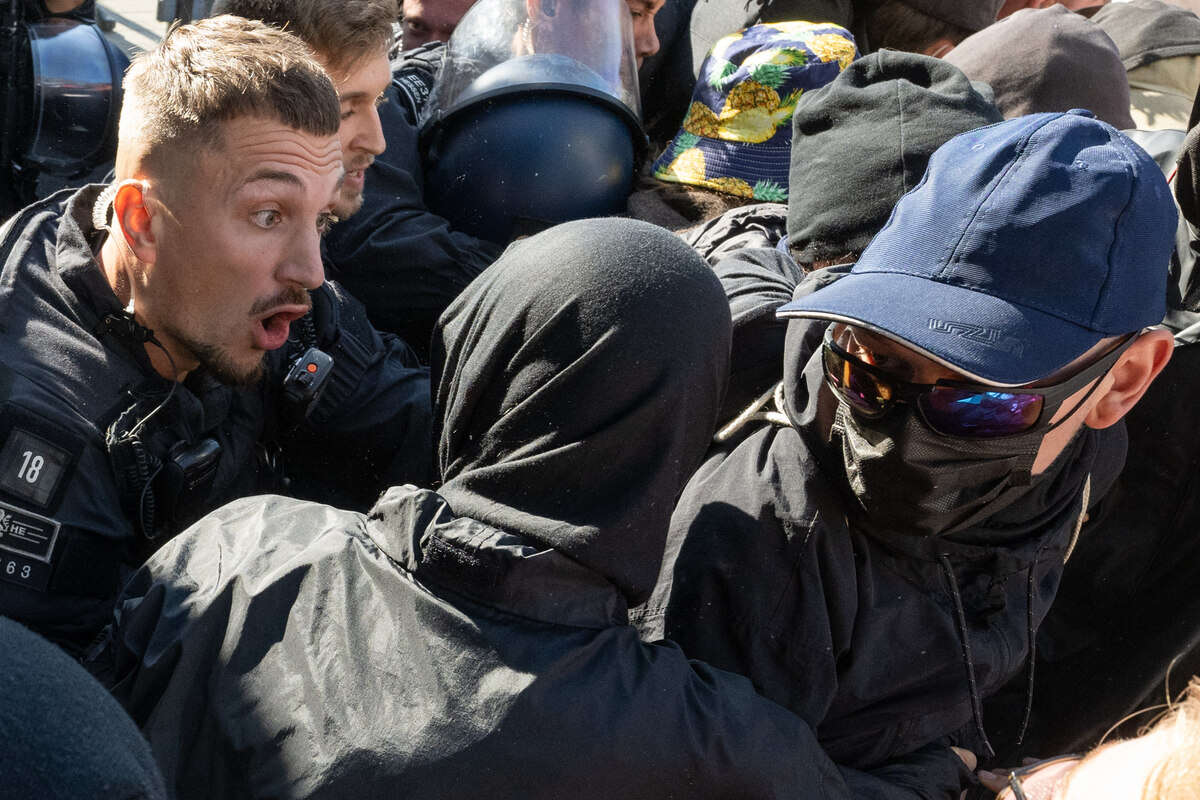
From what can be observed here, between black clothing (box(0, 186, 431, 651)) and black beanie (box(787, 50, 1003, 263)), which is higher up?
black beanie (box(787, 50, 1003, 263))

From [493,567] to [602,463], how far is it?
8.2 inches

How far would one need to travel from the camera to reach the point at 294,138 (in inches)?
91.4

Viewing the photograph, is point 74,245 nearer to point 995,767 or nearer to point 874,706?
point 874,706

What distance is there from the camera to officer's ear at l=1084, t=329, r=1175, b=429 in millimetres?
1851

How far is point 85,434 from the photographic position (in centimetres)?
205

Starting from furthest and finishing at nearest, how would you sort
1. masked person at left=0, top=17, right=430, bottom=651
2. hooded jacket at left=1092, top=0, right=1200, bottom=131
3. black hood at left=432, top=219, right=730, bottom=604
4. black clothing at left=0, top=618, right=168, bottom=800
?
hooded jacket at left=1092, top=0, right=1200, bottom=131
masked person at left=0, top=17, right=430, bottom=651
black hood at left=432, top=219, right=730, bottom=604
black clothing at left=0, top=618, right=168, bottom=800

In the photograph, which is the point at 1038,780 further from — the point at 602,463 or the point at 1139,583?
the point at 1139,583

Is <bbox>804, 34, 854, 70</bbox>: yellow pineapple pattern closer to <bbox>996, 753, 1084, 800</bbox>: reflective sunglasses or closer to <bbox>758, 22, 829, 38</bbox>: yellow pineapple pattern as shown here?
<bbox>758, 22, 829, 38</bbox>: yellow pineapple pattern

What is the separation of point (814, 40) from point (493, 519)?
2.24 meters

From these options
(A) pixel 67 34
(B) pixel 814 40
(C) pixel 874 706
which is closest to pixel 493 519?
(C) pixel 874 706

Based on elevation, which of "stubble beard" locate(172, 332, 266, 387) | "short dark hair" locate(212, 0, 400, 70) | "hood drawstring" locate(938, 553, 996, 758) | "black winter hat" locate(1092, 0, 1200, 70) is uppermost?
"short dark hair" locate(212, 0, 400, 70)

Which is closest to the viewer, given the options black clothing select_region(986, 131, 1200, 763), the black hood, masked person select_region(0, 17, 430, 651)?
the black hood

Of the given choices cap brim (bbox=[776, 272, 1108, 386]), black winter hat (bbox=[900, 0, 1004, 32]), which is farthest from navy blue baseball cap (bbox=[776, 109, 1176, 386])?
black winter hat (bbox=[900, 0, 1004, 32])

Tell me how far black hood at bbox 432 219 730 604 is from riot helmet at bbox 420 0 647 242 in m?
1.56
